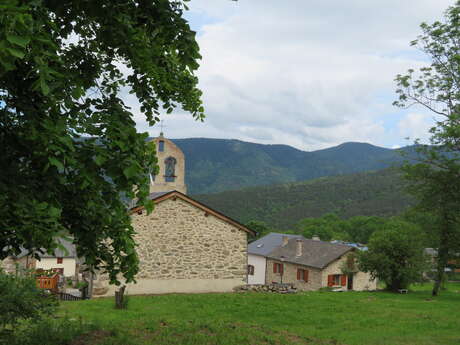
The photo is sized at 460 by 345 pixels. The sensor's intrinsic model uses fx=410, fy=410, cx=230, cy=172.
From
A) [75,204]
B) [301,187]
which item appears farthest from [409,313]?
[301,187]

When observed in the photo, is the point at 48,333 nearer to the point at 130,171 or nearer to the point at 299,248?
the point at 130,171

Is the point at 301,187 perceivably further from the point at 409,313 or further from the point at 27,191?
the point at 27,191

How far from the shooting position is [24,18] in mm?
3066

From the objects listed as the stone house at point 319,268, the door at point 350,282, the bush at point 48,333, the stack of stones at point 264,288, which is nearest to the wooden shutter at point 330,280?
the stone house at point 319,268

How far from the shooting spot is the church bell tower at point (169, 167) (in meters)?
21.9

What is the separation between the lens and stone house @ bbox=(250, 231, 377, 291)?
3600 cm

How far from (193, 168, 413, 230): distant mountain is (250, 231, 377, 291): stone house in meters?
58.9

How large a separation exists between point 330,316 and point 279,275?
2973cm

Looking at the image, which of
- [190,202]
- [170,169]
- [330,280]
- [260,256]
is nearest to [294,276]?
[330,280]

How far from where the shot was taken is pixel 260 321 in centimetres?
1214

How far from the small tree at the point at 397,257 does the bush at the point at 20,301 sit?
23.2 m

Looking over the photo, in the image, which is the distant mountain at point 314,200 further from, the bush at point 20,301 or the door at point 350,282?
the bush at point 20,301

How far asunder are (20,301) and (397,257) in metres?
24.7

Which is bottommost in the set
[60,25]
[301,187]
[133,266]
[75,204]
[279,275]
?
[279,275]
